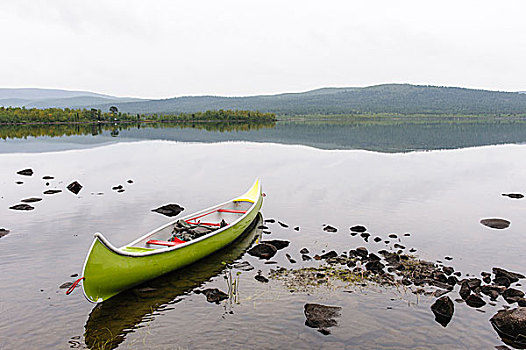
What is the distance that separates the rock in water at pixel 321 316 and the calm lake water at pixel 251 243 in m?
0.20

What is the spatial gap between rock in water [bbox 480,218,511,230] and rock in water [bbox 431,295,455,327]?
1177 cm

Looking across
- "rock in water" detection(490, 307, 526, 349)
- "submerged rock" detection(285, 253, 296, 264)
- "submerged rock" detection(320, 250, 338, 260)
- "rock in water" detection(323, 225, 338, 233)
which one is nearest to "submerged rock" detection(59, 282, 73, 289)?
"submerged rock" detection(285, 253, 296, 264)

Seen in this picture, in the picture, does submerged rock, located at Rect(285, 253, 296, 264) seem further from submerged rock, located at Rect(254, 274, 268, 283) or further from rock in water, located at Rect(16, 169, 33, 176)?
rock in water, located at Rect(16, 169, 33, 176)

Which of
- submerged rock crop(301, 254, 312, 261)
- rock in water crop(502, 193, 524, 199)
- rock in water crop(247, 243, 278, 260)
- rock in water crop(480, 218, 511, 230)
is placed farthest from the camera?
rock in water crop(502, 193, 524, 199)

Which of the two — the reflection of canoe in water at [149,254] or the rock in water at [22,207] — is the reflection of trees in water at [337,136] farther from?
the reflection of canoe in water at [149,254]

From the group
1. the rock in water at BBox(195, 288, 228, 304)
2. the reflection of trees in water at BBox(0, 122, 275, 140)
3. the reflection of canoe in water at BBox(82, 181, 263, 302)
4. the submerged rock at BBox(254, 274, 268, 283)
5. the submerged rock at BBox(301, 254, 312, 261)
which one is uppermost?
the reflection of canoe in water at BBox(82, 181, 263, 302)

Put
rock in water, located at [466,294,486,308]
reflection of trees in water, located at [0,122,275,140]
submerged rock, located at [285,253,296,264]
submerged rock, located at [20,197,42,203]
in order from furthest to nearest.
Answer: reflection of trees in water, located at [0,122,275,140] → submerged rock, located at [20,197,42,203] → submerged rock, located at [285,253,296,264] → rock in water, located at [466,294,486,308]

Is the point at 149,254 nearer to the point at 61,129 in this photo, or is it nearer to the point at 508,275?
the point at 508,275

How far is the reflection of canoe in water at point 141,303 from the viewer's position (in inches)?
485

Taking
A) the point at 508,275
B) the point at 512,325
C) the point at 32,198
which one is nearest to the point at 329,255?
the point at 508,275

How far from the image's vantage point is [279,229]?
2267 centimetres

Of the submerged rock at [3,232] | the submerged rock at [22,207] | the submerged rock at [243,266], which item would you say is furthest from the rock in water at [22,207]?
the submerged rock at [243,266]

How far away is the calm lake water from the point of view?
40.4 ft

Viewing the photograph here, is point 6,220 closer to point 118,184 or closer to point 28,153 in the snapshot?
point 118,184
